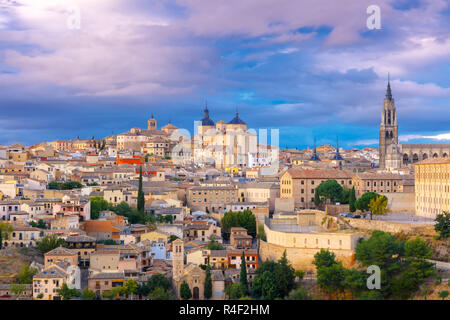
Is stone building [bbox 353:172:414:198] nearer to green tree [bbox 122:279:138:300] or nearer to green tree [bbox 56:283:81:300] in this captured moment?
green tree [bbox 122:279:138:300]

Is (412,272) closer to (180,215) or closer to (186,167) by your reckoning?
(180,215)

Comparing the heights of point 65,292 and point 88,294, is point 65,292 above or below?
above

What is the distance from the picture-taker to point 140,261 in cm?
3512

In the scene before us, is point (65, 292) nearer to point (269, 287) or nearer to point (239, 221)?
point (269, 287)

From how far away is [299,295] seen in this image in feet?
97.8

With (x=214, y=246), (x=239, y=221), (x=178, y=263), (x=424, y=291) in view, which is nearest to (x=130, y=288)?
(x=178, y=263)

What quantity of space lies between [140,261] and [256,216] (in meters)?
14.1

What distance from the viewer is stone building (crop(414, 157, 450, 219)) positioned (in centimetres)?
3906

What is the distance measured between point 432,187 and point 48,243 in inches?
Answer: 829

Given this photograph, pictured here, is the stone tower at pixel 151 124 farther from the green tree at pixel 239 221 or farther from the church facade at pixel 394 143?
the green tree at pixel 239 221

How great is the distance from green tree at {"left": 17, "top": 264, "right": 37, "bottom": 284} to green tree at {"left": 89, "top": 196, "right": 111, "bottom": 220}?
28.9 ft

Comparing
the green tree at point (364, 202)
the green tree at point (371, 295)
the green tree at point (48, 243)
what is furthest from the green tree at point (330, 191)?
the green tree at point (48, 243)

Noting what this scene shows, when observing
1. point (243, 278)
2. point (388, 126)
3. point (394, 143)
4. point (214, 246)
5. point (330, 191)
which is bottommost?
point (243, 278)

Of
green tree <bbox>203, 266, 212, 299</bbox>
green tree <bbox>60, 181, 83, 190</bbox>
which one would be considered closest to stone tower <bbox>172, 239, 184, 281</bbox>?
green tree <bbox>203, 266, 212, 299</bbox>
